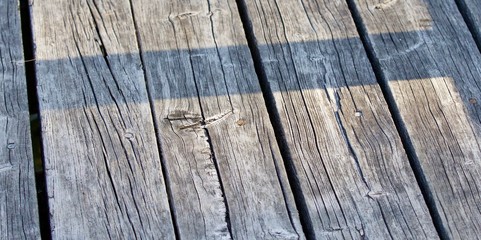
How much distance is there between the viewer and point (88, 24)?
2910mm

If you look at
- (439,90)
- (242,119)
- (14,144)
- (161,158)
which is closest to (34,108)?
(14,144)

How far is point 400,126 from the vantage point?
8.71ft

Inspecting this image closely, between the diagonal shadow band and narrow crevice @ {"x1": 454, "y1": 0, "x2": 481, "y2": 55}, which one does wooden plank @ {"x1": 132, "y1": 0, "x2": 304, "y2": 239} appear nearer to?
the diagonal shadow band

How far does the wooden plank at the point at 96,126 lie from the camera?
239 cm

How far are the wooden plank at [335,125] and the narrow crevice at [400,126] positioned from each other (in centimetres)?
2

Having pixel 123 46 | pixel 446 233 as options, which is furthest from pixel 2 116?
pixel 446 233

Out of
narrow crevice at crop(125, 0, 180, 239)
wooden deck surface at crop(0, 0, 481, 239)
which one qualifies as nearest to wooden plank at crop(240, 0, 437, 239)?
wooden deck surface at crop(0, 0, 481, 239)

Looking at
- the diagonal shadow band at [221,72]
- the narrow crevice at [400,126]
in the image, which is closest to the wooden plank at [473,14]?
the diagonal shadow band at [221,72]

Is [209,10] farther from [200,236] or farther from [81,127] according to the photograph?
[200,236]

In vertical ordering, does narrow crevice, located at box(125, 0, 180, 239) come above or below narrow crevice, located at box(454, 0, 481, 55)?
below

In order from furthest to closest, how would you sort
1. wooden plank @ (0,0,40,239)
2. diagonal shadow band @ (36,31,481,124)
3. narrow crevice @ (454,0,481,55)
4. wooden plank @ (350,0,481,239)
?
narrow crevice @ (454,0,481,55) < diagonal shadow band @ (36,31,481,124) < wooden plank @ (350,0,481,239) < wooden plank @ (0,0,40,239)

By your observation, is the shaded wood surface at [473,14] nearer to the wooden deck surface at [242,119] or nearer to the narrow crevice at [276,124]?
the wooden deck surface at [242,119]

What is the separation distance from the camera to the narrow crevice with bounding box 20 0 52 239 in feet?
8.21

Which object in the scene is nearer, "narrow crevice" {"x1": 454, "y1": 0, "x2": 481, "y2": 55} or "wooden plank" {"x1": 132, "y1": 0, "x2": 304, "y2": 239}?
"wooden plank" {"x1": 132, "y1": 0, "x2": 304, "y2": 239}
